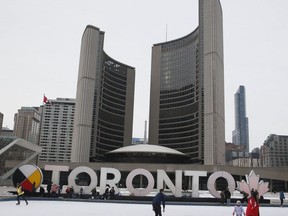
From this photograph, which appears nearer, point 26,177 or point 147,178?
point 26,177

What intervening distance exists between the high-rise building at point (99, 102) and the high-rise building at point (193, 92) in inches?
672

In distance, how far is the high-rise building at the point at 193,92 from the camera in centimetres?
11162

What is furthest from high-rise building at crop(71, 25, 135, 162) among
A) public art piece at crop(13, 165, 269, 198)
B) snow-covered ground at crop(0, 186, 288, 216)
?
snow-covered ground at crop(0, 186, 288, 216)

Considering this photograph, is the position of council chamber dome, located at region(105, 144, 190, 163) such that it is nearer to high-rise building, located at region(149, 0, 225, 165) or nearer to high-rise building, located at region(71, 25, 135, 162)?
high-rise building, located at region(149, 0, 225, 165)

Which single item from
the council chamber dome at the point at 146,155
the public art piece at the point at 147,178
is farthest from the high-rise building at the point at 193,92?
the public art piece at the point at 147,178

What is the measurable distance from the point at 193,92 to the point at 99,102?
43.1m

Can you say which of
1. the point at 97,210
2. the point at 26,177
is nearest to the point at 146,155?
the point at 26,177

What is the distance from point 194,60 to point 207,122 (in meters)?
35.1

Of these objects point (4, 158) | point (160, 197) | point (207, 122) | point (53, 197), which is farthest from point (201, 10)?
point (160, 197)

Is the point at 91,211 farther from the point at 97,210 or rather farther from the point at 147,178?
the point at 147,178

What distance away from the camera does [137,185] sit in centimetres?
10200

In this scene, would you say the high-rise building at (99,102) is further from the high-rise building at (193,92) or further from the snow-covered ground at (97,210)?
the snow-covered ground at (97,210)

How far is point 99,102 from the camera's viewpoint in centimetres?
14262

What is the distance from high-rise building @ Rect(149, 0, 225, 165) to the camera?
111625mm
